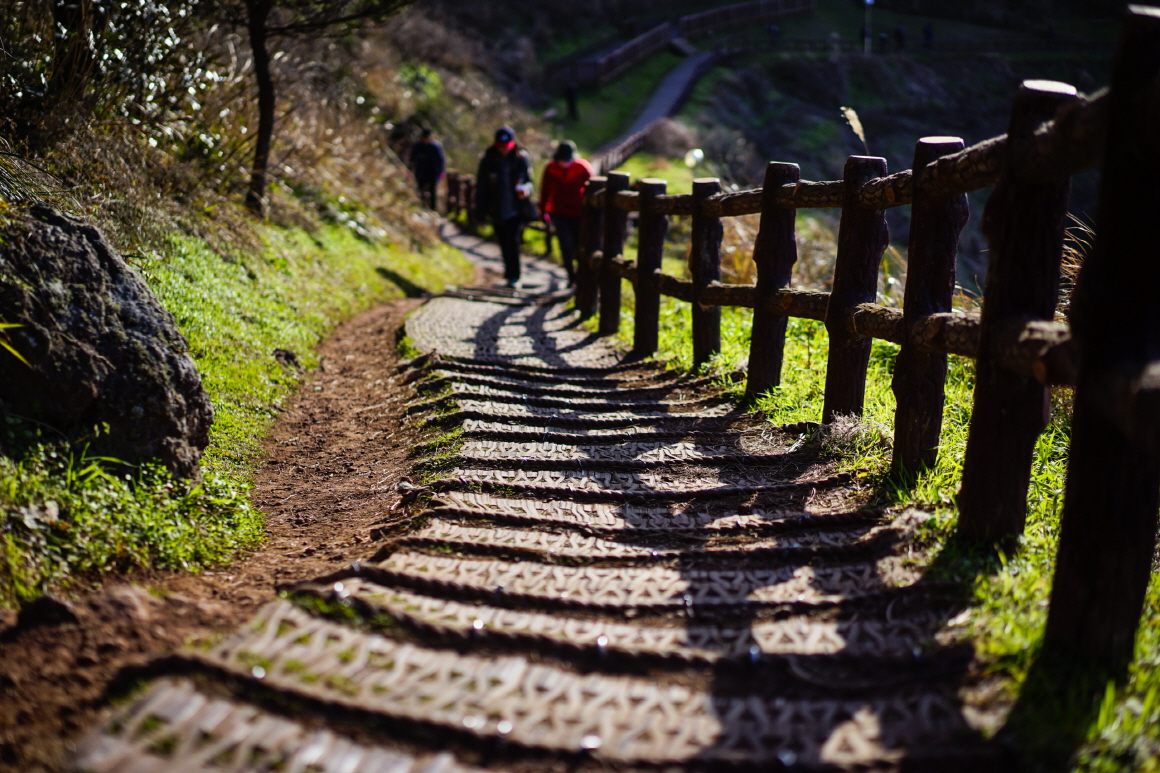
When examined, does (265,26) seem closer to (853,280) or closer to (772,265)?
(772,265)

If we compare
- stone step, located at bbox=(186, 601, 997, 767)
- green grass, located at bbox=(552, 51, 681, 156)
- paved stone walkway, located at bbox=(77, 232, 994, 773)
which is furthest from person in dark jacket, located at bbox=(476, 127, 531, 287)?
Result: green grass, located at bbox=(552, 51, 681, 156)

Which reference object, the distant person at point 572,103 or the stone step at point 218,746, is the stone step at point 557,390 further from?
the distant person at point 572,103

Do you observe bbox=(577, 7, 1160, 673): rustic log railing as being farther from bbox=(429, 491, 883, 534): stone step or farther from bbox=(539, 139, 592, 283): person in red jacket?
bbox=(539, 139, 592, 283): person in red jacket

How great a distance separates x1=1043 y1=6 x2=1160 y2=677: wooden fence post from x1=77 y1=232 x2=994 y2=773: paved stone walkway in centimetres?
37

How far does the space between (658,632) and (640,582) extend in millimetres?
356

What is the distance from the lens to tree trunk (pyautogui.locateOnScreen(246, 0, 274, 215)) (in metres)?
9.37

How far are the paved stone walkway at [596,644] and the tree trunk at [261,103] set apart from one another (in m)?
6.33

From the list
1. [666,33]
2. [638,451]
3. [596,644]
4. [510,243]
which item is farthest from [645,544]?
[666,33]

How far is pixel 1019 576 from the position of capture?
2.86m

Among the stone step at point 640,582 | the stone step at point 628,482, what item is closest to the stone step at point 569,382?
the stone step at point 628,482

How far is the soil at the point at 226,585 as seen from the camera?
7.43 feet

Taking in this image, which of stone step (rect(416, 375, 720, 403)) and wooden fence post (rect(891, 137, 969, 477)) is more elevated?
wooden fence post (rect(891, 137, 969, 477))

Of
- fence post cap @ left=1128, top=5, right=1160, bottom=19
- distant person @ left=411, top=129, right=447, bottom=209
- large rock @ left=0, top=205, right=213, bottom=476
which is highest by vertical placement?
distant person @ left=411, top=129, right=447, bottom=209

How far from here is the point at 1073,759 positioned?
2080mm
